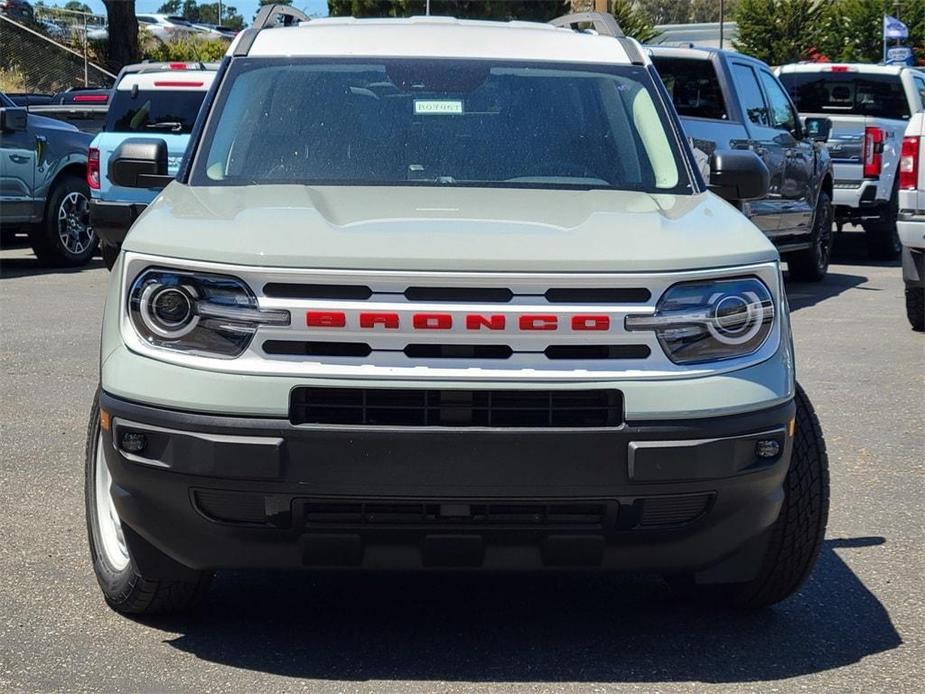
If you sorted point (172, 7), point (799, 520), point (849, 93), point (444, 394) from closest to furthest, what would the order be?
point (444, 394)
point (799, 520)
point (849, 93)
point (172, 7)

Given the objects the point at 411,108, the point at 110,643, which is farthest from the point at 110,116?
the point at 110,643

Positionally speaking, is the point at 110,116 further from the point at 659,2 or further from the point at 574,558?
the point at 659,2

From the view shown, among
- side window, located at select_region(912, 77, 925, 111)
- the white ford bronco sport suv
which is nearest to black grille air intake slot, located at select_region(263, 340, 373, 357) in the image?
the white ford bronco sport suv

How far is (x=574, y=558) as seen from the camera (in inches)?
155

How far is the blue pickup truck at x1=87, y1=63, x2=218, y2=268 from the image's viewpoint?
13422 millimetres

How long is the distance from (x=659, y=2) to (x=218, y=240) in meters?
106

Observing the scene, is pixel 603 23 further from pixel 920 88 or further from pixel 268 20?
pixel 920 88

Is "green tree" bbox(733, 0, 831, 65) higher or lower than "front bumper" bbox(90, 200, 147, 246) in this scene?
lower

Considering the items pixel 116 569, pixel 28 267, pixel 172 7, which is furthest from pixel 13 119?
pixel 172 7

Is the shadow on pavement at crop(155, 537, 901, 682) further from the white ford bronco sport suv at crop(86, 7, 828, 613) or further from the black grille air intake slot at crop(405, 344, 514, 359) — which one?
the black grille air intake slot at crop(405, 344, 514, 359)

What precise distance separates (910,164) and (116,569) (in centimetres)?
760

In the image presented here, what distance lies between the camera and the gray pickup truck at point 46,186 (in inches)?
563

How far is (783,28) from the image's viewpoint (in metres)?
52.2

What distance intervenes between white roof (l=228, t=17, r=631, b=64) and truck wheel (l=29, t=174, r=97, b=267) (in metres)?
9.61
